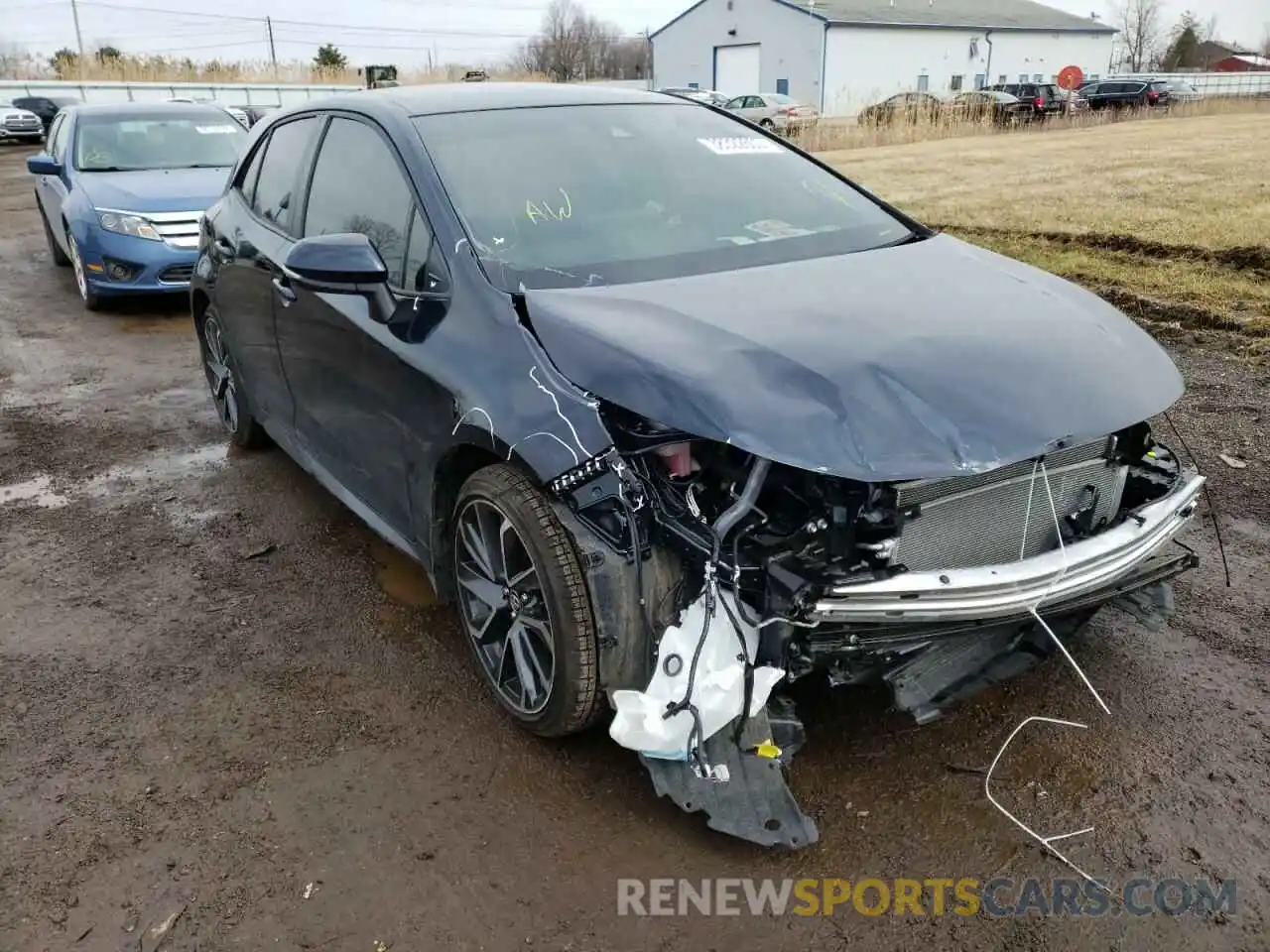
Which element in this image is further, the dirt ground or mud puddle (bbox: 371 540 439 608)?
mud puddle (bbox: 371 540 439 608)

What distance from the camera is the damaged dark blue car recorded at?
2416 mm

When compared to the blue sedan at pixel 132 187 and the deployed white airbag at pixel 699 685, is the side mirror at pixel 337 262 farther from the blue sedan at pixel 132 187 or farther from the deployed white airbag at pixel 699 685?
the blue sedan at pixel 132 187

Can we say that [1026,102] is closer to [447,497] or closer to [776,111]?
[776,111]

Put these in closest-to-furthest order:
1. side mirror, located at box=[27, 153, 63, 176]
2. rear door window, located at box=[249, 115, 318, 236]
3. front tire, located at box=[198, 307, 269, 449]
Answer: rear door window, located at box=[249, 115, 318, 236] < front tire, located at box=[198, 307, 269, 449] < side mirror, located at box=[27, 153, 63, 176]

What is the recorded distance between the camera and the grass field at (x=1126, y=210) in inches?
Result: 288

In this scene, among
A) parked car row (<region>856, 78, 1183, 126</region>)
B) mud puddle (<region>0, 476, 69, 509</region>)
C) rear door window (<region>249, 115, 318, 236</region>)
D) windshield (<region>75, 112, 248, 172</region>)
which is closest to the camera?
rear door window (<region>249, 115, 318, 236</region>)

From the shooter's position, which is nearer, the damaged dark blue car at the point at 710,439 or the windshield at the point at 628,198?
the damaged dark blue car at the point at 710,439

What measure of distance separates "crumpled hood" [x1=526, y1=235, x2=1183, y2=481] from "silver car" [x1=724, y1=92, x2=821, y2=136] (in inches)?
1075

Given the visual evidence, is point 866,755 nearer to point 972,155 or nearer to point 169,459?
point 169,459

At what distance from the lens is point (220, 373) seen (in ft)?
17.9

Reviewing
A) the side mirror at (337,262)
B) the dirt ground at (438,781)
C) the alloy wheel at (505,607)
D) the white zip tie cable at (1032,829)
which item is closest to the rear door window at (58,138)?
the dirt ground at (438,781)

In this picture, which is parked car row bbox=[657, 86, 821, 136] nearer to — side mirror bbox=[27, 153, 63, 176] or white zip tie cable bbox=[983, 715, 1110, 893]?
side mirror bbox=[27, 153, 63, 176]

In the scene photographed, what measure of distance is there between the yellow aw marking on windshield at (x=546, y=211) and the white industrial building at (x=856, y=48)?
43675 millimetres

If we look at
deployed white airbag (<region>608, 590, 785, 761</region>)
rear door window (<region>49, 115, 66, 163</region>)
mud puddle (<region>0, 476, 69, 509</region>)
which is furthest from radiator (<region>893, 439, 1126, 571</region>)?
rear door window (<region>49, 115, 66, 163</region>)
